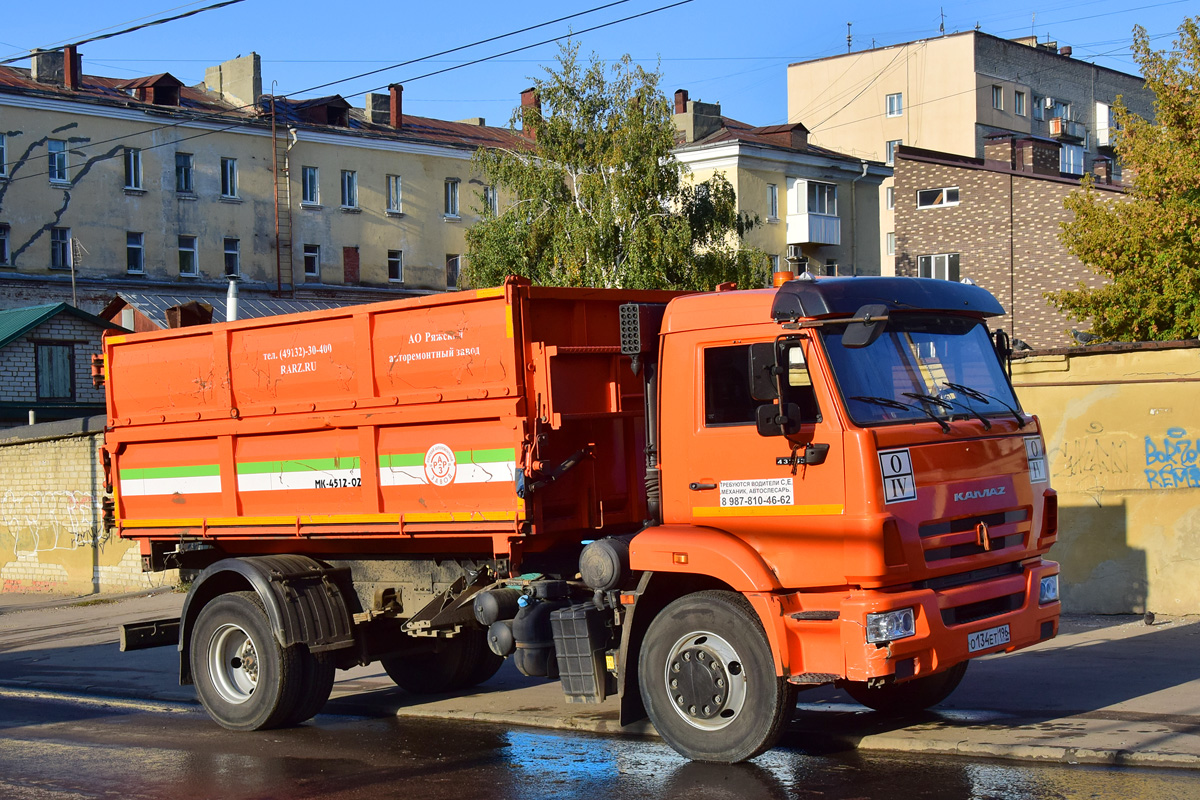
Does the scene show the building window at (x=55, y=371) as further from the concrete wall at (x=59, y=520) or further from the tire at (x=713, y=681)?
the tire at (x=713, y=681)

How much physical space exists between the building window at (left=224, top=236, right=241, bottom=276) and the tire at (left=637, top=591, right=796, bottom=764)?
47244mm

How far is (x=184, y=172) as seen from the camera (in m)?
50.9

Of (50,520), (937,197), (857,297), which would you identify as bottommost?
(50,520)

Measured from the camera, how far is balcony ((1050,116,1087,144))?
61281 mm

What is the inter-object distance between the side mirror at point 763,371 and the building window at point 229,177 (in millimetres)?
47888

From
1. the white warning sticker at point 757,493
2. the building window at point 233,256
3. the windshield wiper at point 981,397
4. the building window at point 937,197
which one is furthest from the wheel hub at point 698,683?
the building window at point 233,256

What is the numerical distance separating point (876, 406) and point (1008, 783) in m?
2.10

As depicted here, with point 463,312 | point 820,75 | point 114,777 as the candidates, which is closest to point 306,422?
point 463,312

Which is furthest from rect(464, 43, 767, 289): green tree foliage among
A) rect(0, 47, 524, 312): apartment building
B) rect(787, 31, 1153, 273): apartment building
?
rect(787, 31, 1153, 273): apartment building

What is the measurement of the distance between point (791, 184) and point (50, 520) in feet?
122

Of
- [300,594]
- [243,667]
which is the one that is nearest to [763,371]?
[300,594]

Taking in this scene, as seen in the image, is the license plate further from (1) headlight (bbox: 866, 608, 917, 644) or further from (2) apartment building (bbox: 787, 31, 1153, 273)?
(2) apartment building (bbox: 787, 31, 1153, 273)

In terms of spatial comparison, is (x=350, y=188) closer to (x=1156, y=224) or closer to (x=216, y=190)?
(x=216, y=190)

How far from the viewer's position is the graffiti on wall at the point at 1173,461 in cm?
1169
